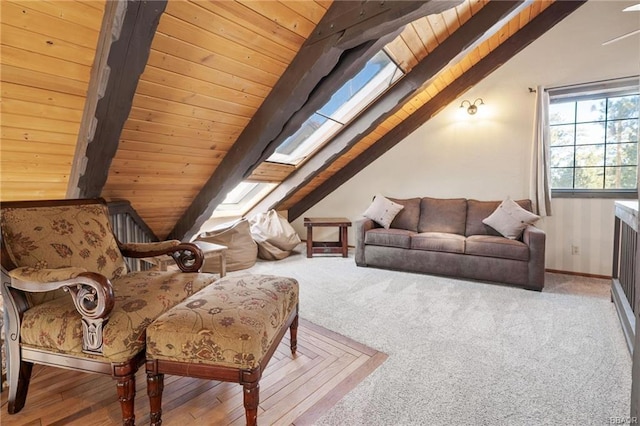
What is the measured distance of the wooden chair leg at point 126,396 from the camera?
1263mm

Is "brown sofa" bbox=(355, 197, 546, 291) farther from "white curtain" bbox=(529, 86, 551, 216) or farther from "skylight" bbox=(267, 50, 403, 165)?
"skylight" bbox=(267, 50, 403, 165)

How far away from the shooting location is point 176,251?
78.2 inches

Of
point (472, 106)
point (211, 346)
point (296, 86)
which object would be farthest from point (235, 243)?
point (472, 106)

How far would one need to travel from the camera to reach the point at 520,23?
345 centimetres

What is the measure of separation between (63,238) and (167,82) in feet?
3.47

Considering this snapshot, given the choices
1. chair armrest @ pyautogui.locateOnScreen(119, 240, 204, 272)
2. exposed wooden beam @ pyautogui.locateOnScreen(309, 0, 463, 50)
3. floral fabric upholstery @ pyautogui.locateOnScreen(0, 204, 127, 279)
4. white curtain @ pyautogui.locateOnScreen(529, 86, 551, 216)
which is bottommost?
chair armrest @ pyautogui.locateOnScreen(119, 240, 204, 272)

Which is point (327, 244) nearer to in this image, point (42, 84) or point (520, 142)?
point (520, 142)

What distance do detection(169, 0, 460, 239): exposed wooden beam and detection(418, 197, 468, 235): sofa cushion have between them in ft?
7.87

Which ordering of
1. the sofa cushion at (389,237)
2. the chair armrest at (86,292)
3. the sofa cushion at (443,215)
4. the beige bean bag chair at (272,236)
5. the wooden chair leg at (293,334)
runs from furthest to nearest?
1. the beige bean bag chair at (272,236)
2. the sofa cushion at (443,215)
3. the sofa cushion at (389,237)
4. the wooden chair leg at (293,334)
5. the chair armrest at (86,292)

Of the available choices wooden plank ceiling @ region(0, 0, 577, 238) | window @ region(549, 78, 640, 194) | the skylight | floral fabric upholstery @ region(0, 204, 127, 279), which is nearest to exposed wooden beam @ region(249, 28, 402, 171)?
wooden plank ceiling @ region(0, 0, 577, 238)

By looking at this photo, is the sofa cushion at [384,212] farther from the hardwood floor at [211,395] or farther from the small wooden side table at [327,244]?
the hardwood floor at [211,395]

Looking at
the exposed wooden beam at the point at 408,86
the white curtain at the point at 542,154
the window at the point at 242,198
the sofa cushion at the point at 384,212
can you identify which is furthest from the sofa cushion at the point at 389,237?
the window at the point at 242,198

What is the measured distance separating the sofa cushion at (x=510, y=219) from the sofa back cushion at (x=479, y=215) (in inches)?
5.5

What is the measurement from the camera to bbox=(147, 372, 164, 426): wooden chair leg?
1287mm
